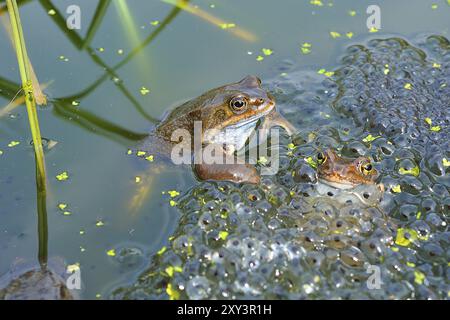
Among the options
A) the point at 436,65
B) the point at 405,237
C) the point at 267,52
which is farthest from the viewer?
the point at 267,52

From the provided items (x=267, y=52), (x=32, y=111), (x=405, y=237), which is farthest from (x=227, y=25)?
(x=405, y=237)

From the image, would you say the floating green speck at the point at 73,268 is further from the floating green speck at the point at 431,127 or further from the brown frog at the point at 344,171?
the floating green speck at the point at 431,127

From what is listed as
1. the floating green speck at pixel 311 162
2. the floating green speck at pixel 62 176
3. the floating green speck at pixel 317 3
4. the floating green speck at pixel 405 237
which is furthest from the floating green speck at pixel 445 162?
the floating green speck at pixel 62 176

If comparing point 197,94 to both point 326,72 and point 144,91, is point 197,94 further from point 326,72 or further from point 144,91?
point 326,72

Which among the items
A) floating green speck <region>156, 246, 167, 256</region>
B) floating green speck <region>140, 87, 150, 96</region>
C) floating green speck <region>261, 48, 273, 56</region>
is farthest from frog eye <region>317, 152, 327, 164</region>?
floating green speck <region>140, 87, 150, 96</region>

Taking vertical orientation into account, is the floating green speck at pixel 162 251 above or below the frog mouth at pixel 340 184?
below
